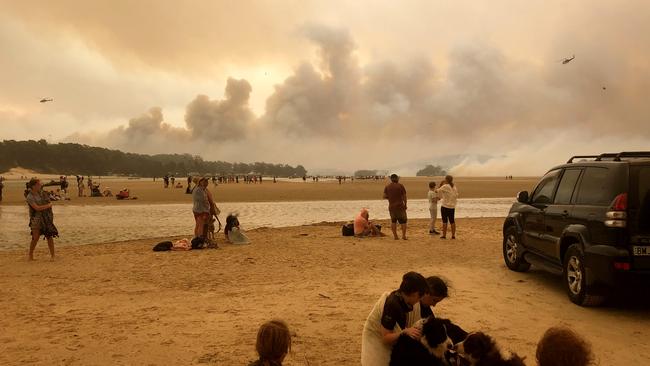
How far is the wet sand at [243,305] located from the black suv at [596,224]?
52 centimetres

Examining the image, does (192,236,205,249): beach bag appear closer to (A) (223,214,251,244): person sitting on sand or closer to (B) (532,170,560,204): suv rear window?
(A) (223,214,251,244): person sitting on sand

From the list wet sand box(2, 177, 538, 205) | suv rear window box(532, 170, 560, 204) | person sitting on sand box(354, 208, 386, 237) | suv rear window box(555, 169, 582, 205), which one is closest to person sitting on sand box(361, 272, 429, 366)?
suv rear window box(555, 169, 582, 205)

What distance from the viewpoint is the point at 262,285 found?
346 inches

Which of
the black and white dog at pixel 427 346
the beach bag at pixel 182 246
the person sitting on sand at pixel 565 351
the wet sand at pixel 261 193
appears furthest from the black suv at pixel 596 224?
the wet sand at pixel 261 193

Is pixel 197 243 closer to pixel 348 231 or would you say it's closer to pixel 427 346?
pixel 348 231

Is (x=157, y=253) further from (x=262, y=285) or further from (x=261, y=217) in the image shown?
(x=261, y=217)

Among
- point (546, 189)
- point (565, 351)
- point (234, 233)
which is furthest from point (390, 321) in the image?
point (234, 233)

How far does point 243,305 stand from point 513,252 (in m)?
5.59

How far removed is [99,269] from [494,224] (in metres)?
14.7

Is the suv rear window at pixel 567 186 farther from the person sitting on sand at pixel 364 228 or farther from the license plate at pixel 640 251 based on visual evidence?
the person sitting on sand at pixel 364 228

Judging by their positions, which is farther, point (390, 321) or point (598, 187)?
point (598, 187)

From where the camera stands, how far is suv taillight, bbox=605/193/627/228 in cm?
645

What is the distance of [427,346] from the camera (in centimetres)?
370

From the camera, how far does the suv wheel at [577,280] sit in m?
6.91
